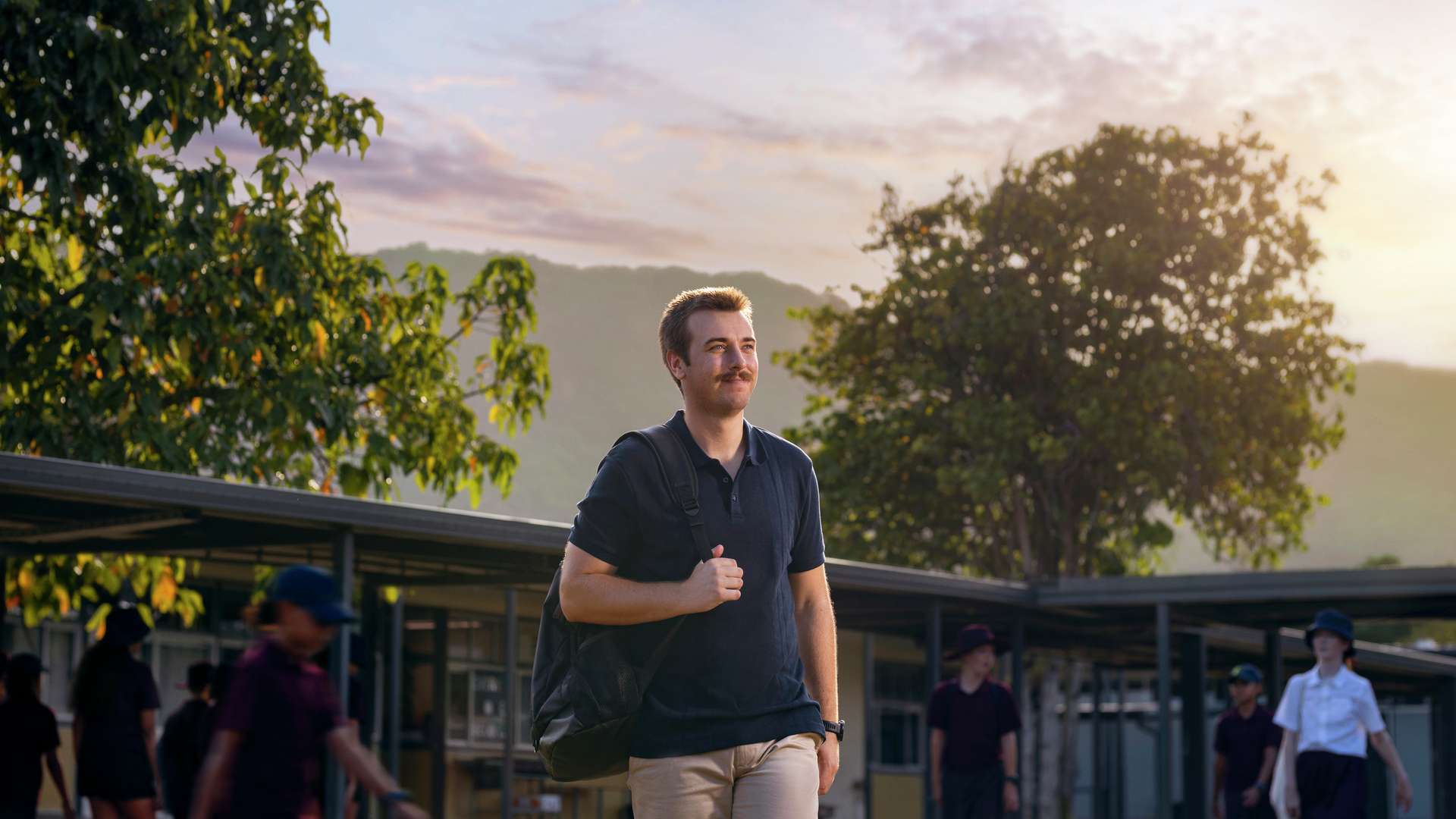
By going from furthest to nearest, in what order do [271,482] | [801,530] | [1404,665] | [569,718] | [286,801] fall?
[1404,665]
[271,482]
[286,801]
[801,530]
[569,718]

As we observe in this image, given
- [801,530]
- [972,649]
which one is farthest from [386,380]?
[801,530]

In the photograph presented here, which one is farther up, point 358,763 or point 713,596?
point 713,596

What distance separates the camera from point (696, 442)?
4.12 meters

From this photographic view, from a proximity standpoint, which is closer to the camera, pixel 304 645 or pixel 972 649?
pixel 304 645

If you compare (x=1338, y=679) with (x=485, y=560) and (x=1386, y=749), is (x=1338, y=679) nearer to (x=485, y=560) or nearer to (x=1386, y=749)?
(x=1386, y=749)

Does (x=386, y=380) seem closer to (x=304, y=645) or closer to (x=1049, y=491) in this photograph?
(x=304, y=645)

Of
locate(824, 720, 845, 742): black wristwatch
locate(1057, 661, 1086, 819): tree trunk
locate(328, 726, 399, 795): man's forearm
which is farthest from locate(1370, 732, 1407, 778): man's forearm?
locate(1057, 661, 1086, 819): tree trunk

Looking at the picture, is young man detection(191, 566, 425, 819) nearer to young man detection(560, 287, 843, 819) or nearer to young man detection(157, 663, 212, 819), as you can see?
young man detection(560, 287, 843, 819)

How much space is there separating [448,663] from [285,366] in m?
8.89

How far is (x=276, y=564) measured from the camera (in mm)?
16188

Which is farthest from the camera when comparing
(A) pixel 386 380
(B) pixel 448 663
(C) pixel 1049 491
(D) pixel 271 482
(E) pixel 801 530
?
(C) pixel 1049 491

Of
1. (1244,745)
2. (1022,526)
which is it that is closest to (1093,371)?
(1022,526)

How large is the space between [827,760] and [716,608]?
475 millimetres

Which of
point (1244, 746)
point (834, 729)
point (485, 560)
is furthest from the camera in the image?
point (485, 560)
